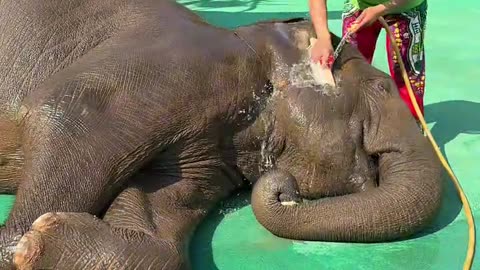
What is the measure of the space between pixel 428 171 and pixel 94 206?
1038 mm

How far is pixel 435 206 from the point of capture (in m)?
2.36

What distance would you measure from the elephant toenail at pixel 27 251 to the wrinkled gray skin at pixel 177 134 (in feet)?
0.15

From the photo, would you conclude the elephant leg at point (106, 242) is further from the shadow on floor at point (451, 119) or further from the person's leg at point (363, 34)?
the person's leg at point (363, 34)

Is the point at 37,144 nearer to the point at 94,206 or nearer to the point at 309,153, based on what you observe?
the point at 94,206

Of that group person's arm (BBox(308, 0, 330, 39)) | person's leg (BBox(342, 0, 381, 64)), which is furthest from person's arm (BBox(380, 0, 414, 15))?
person's arm (BBox(308, 0, 330, 39))

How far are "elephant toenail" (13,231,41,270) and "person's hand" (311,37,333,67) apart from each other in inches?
46.0

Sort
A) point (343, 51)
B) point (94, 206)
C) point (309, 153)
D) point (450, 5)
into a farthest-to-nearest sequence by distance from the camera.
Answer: point (450, 5) → point (343, 51) → point (309, 153) → point (94, 206)

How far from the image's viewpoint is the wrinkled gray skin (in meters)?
2.14

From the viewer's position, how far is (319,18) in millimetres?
2697

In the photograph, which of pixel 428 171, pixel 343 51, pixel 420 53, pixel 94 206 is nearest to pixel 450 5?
pixel 420 53

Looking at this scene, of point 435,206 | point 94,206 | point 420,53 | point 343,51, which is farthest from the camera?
point 420,53

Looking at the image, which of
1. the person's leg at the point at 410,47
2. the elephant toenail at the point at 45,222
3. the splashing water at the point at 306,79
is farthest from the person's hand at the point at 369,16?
the elephant toenail at the point at 45,222

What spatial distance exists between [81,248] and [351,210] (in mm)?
830

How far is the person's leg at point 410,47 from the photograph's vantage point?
10.6ft
